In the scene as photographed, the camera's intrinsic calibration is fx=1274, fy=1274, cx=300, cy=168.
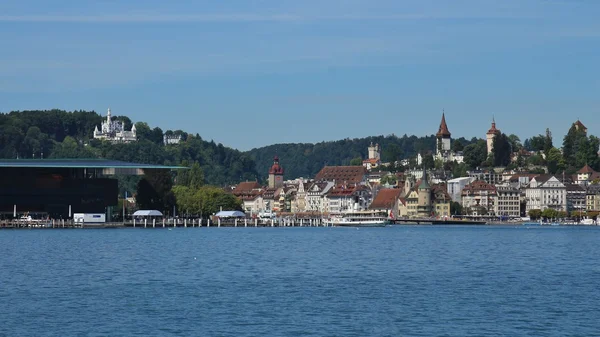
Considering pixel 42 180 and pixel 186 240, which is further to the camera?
pixel 42 180

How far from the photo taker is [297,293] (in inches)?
1517

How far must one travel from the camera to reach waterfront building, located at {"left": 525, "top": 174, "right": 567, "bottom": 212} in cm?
16975

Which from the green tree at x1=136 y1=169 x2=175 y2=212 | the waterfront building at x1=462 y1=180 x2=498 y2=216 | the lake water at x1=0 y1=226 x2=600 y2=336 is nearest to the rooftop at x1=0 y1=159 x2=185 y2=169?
the green tree at x1=136 y1=169 x2=175 y2=212

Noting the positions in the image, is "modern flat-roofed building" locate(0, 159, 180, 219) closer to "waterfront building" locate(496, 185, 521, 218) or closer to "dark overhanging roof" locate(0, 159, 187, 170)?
"dark overhanging roof" locate(0, 159, 187, 170)

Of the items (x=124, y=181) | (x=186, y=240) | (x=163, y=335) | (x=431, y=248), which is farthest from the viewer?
(x=124, y=181)

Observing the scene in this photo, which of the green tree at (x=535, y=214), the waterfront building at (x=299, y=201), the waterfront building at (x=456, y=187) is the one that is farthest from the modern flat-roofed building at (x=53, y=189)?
the waterfront building at (x=299, y=201)

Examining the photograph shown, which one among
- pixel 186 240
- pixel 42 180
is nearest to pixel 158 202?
pixel 42 180

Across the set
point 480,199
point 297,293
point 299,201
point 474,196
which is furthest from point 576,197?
point 297,293

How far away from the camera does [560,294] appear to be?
38.4 metres

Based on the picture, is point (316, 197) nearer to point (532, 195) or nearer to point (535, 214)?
point (532, 195)

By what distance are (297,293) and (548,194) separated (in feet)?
445

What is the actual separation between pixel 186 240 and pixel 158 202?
3918 centimetres

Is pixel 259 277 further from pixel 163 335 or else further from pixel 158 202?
pixel 158 202

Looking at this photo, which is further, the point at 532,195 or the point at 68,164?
the point at 532,195
